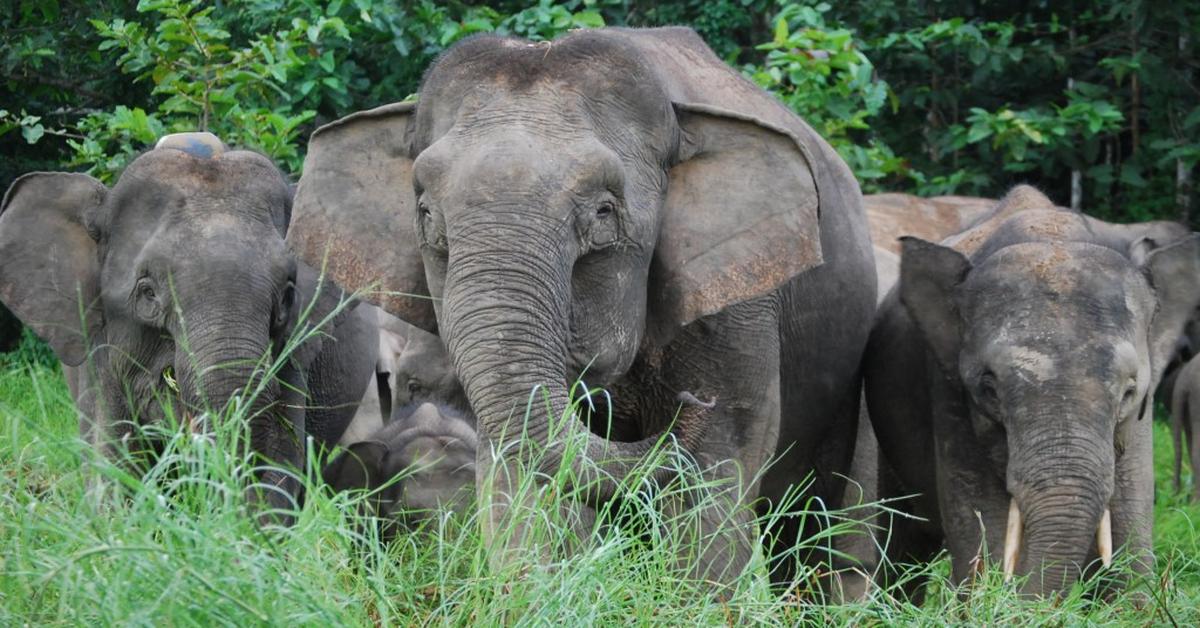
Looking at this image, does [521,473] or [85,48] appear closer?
[521,473]

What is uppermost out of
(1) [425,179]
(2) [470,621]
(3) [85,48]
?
(1) [425,179]

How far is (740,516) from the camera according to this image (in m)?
6.21

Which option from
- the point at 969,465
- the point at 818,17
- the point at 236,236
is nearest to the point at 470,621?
the point at 236,236

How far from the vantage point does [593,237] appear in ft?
18.2

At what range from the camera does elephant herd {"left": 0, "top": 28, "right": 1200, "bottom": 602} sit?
5.45 metres

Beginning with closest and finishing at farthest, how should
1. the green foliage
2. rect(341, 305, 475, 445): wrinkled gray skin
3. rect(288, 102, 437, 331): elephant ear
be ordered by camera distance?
rect(288, 102, 437, 331): elephant ear, rect(341, 305, 475, 445): wrinkled gray skin, the green foliage

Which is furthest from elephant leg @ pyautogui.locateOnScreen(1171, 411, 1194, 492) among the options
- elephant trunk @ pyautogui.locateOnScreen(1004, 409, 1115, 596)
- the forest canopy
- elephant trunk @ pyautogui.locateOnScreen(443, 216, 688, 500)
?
elephant trunk @ pyautogui.locateOnScreen(443, 216, 688, 500)

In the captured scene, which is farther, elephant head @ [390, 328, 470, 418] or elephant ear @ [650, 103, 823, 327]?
elephant head @ [390, 328, 470, 418]

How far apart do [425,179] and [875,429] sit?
106 inches

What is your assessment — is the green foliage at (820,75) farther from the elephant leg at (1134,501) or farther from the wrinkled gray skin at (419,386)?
the elephant leg at (1134,501)

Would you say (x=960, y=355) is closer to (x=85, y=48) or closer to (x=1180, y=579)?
(x=1180, y=579)

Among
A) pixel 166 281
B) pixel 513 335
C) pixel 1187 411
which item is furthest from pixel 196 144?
pixel 1187 411

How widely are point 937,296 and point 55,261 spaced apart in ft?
9.69

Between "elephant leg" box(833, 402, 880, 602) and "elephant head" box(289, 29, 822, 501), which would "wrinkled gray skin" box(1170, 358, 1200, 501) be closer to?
"elephant leg" box(833, 402, 880, 602)
